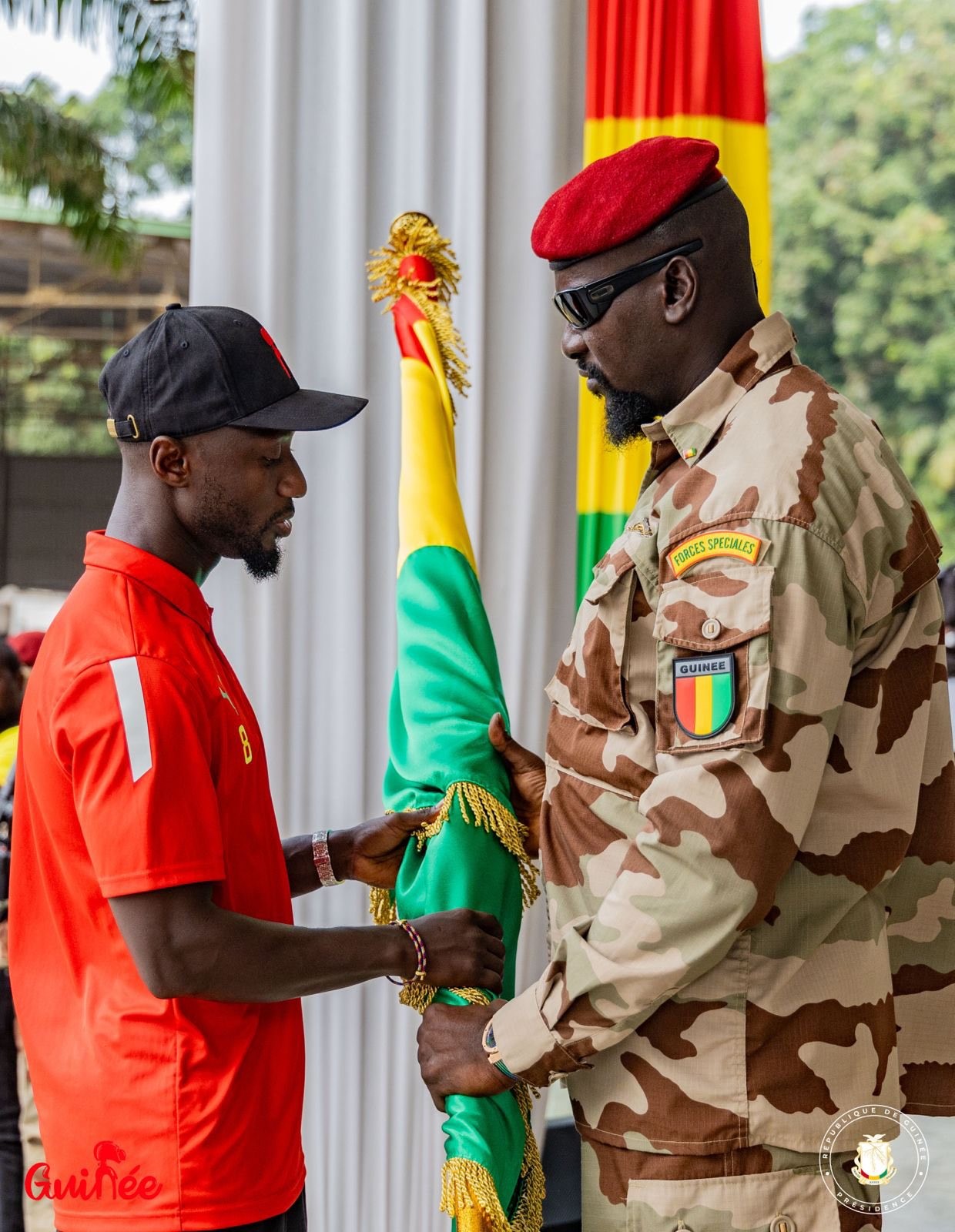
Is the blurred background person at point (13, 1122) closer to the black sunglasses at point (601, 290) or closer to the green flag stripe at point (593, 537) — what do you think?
the green flag stripe at point (593, 537)

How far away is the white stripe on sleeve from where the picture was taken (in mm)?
1041

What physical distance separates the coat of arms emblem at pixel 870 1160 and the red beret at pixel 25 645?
208 centimetres

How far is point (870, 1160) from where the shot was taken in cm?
114

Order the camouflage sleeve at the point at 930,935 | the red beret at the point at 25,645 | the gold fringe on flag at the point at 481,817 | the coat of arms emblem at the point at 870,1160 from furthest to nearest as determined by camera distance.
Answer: the red beret at the point at 25,645, the gold fringe on flag at the point at 481,817, the camouflage sleeve at the point at 930,935, the coat of arms emblem at the point at 870,1160

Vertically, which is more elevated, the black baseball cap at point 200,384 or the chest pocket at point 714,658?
the black baseball cap at point 200,384

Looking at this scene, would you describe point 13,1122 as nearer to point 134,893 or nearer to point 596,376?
point 134,893

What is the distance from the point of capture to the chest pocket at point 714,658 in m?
1.00

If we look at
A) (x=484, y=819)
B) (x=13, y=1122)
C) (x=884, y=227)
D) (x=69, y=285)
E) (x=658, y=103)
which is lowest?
(x=13, y=1122)

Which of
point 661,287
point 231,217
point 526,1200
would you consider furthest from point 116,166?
point 526,1200

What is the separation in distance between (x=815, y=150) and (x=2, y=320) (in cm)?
961

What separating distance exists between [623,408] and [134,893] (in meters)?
0.71

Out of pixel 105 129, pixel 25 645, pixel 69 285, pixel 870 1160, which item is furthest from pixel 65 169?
pixel 870 1160

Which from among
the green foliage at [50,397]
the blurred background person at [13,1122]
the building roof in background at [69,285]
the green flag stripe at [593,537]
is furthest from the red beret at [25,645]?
the building roof in background at [69,285]

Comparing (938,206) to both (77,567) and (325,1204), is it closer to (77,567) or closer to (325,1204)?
(77,567)
